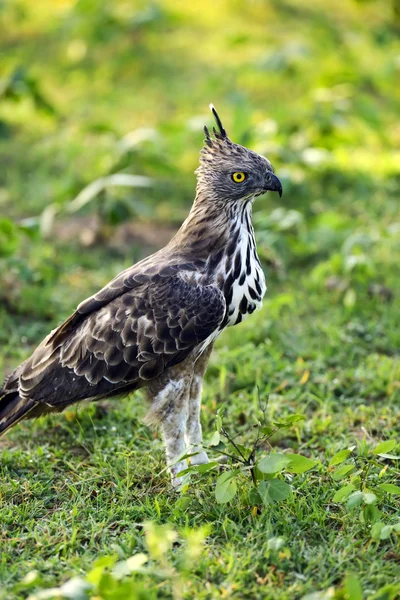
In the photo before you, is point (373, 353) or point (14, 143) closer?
point (373, 353)

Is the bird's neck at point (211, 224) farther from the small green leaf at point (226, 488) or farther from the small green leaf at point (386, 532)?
the small green leaf at point (386, 532)

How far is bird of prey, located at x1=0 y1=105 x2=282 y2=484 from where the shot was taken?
4348 mm

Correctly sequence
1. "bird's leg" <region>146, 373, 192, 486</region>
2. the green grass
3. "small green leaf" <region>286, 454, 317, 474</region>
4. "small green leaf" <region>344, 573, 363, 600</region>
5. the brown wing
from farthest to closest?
"bird's leg" <region>146, 373, 192, 486</region> < the brown wing < "small green leaf" <region>286, 454, 317, 474</region> < the green grass < "small green leaf" <region>344, 573, 363, 600</region>

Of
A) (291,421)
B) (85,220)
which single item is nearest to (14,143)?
(85,220)

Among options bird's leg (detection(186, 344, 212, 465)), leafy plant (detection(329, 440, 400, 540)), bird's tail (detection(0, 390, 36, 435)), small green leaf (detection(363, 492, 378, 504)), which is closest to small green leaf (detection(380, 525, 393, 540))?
leafy plant (detection(329, 440, 400, 540))

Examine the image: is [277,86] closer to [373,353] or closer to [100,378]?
[373,353]

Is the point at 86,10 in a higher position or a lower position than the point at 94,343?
higher

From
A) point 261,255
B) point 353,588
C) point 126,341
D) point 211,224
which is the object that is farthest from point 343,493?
point 261,255

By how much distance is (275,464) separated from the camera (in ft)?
12.7

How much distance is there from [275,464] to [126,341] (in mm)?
1050

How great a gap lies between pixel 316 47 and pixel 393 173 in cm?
307

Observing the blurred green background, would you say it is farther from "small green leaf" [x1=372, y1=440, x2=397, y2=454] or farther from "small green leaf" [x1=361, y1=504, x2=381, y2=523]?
"small green leaf" [x1=361, y1=504, x2=381, y2=523]

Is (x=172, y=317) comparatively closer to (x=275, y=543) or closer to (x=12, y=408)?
(x=12, y=408)

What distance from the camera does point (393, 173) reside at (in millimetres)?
8695
